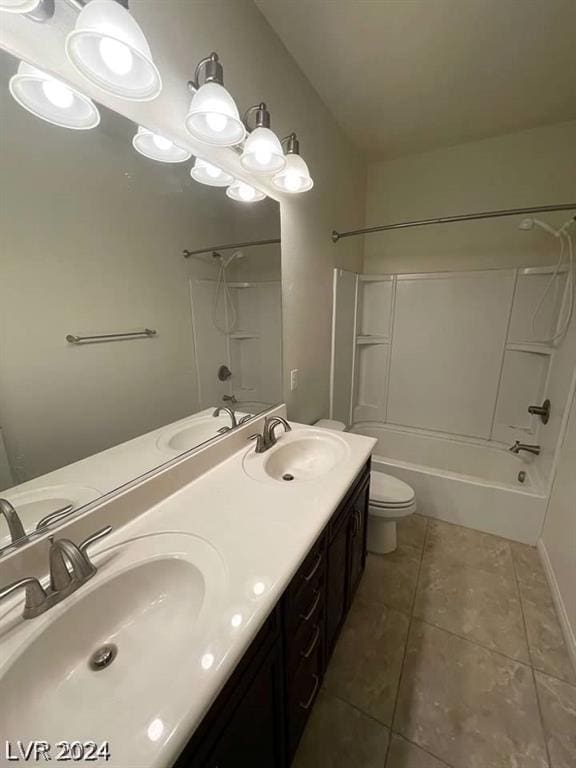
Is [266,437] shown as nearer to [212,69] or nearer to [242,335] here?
[242,335]

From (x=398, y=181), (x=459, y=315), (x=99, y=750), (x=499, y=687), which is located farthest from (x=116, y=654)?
(x=398, y=181)

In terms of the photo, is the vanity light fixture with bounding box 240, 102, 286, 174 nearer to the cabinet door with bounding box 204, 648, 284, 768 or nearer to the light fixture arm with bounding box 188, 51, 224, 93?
the light fixture arm with bounding box 188, 51, 224, 93

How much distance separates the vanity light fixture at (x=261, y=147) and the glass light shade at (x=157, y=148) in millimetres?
243

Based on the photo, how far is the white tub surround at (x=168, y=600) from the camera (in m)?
0.46

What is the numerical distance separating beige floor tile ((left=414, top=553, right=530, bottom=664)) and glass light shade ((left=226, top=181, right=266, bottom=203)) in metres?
2.11

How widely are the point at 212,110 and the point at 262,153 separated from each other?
0.28 meters

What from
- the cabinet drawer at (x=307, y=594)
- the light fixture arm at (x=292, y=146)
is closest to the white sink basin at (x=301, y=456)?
the cabinet drawer at (x=307, y=594)

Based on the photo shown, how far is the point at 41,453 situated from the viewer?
74 centimetres

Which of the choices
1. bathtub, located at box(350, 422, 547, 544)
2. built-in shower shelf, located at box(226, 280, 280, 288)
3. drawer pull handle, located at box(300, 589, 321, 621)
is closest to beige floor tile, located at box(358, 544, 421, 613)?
bathtub, located at box(350, 422, 547, 544)

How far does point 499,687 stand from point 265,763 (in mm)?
1025

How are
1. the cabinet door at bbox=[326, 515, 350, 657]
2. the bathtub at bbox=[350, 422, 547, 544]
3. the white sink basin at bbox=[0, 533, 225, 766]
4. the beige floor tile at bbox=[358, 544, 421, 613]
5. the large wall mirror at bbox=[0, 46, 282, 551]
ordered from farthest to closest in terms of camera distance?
the bathtub at bbox=[350, 422, 547, 544]
the beige floor tile at bbox=[358, 544, 421, 613]
the cabinet door at bbox=[326, 515, 350, 657]
the large wall mirror at bbox=[0, 46, 282, 551]
the white sink basin at bbox=[0, 533, 225, 766]

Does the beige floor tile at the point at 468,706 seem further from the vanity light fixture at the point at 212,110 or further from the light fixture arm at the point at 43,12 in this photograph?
the light fixture arm at the point at 43,12

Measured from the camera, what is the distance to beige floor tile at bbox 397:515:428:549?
1.94 meters

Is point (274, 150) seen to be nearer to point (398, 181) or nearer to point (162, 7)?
point (162, 7)
